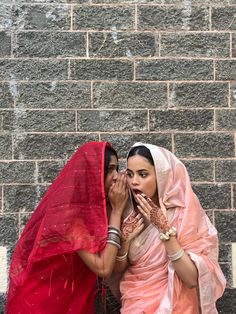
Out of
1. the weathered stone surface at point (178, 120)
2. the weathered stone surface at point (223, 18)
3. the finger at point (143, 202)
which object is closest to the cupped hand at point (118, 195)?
the finger at point (143, 202)

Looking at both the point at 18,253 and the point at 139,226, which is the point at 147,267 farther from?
the point at 18,253

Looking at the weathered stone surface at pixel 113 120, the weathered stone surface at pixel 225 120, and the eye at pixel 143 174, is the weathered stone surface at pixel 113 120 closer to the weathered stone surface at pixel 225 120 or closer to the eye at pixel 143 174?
the weathered stone surface at pixel 225 120

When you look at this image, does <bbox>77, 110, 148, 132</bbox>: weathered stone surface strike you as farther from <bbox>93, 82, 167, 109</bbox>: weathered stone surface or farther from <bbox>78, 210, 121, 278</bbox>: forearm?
<bbox>78, 210, 121, 278</bbox>: forearm

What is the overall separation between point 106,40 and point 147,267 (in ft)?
5.28

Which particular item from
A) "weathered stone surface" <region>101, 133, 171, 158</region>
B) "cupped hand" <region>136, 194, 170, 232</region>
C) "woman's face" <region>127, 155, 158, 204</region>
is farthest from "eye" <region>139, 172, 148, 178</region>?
"weathered stone surface" <region>101, 133, 171, 158</region>

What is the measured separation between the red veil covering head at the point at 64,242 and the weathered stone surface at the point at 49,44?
95cm

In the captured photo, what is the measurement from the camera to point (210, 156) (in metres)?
3.80

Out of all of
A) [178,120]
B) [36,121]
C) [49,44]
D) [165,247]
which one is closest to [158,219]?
[165,247]

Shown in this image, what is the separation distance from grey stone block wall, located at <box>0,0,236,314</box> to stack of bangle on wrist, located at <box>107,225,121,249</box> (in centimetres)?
86

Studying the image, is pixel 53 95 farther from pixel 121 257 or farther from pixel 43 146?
pixel 121 257

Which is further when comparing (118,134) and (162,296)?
(118,134)

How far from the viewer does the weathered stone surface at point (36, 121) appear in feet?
12.3

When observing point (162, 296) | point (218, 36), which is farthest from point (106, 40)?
point (162, 296)

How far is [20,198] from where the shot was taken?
373cm
